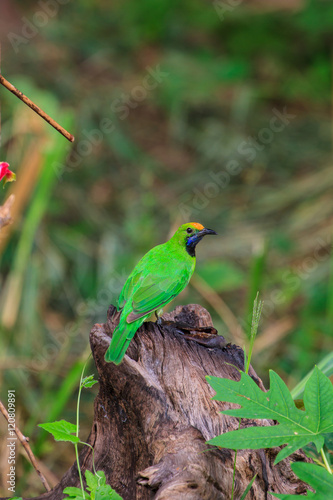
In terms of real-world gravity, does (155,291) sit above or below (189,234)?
below

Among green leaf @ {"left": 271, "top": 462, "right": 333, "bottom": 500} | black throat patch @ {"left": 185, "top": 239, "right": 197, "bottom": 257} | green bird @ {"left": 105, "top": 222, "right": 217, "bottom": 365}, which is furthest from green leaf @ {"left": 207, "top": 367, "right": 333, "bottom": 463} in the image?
black throat patch @ {"left": 185, "top": 239, "right": 197, "bottom": 257}

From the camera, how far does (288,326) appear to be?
4.78m

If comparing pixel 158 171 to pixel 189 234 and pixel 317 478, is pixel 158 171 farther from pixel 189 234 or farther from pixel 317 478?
pixel 317 478

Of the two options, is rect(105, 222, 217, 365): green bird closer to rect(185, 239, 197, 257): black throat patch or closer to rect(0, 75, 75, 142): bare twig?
rect(185, 239, 197, 257): black throat patch

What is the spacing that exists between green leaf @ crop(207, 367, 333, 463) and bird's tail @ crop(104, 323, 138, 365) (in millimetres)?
351

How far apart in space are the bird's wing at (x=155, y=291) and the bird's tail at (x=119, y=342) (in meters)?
0.09

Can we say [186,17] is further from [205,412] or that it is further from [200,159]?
[205,412]

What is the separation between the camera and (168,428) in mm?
1807

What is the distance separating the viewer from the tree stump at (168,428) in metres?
1.69

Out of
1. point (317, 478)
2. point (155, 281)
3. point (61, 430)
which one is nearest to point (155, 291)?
point (155, 281)

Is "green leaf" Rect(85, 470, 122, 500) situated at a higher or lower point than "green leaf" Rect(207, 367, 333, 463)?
higher

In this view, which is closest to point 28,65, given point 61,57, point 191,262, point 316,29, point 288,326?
point 61,57

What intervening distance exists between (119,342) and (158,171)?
5093mm

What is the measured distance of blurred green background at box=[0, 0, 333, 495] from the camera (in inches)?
165
